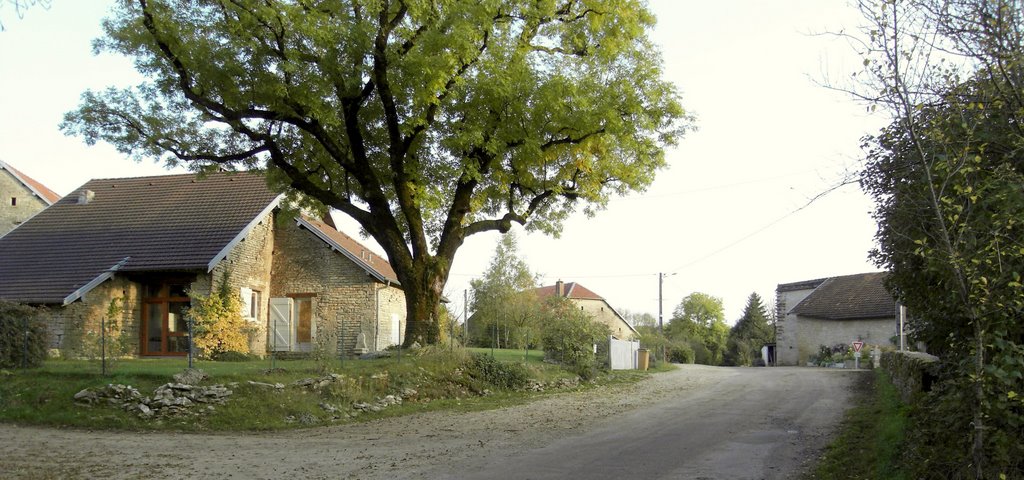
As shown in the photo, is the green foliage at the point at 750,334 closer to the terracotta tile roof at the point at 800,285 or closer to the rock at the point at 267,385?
the terracotta tile roof at the point at 800,285

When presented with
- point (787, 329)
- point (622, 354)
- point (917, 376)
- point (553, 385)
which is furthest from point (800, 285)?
point (917, 376)

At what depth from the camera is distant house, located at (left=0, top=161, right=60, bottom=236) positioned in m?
34.7

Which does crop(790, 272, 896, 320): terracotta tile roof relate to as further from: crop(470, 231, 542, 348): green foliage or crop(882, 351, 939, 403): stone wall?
crop(882, 351, 939, 403): stone wall

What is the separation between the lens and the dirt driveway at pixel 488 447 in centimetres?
906

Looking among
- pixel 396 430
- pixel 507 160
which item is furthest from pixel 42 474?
→ pixel 507 160

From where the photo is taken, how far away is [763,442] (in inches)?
432

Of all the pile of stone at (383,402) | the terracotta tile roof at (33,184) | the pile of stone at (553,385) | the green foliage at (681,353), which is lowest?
the green foliage at (681,353)

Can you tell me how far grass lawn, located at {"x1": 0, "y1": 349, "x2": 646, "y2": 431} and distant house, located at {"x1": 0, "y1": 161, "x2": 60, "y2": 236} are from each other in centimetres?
2272

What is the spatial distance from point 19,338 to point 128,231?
33.6 feet

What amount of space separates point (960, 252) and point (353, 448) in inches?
334

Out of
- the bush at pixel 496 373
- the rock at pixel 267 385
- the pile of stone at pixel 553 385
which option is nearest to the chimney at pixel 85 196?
the rock at pixel 267 385

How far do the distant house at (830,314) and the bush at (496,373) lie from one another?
92.4 ft

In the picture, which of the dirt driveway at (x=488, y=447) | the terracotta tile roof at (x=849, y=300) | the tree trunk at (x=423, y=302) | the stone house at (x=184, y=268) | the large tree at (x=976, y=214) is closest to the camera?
the large tree at (x=976, y=214)

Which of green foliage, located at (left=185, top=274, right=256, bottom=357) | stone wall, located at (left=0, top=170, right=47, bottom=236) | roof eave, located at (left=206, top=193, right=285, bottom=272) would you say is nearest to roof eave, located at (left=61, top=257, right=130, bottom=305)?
green foliage, located at (left=185, top=274, right=256, bottom=357)
